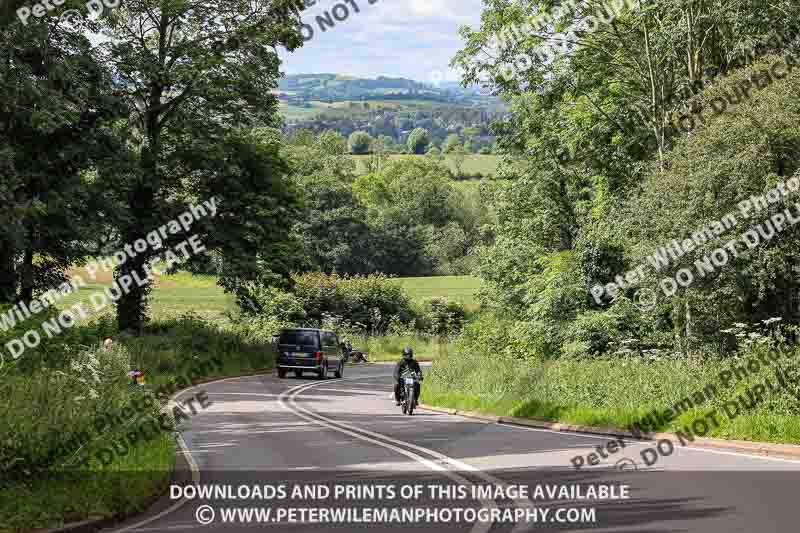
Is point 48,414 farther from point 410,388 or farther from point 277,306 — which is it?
point 277,306

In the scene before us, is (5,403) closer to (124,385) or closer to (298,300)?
(124,385)

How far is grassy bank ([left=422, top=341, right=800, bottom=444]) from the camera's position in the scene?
17.9 meters

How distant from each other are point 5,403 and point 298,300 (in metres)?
55.5

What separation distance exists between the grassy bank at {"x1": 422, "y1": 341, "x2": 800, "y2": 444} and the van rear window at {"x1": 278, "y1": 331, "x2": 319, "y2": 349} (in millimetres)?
13875

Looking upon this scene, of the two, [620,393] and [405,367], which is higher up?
[405,367]

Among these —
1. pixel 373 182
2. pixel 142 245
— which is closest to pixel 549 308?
pixel 142 245

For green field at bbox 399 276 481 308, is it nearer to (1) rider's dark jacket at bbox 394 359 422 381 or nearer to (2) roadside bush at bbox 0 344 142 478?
(1) rider's dark jacket at bbox 394 359 422 381

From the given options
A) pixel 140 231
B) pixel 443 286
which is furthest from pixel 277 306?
pixel 443 286

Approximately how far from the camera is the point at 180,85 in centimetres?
4509

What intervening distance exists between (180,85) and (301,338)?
40.5 feet

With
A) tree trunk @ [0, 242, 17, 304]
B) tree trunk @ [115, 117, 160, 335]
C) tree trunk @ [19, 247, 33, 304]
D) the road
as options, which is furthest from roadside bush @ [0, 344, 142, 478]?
tree trunk @ [115, 117, 160, 335]

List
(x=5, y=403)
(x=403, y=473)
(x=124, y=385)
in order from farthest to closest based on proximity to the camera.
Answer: (x=124, y=385)
(x=403, y=473)
(x=5, y=403)

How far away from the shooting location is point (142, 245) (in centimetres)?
4472

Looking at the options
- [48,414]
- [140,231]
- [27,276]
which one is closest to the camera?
[48,414]
